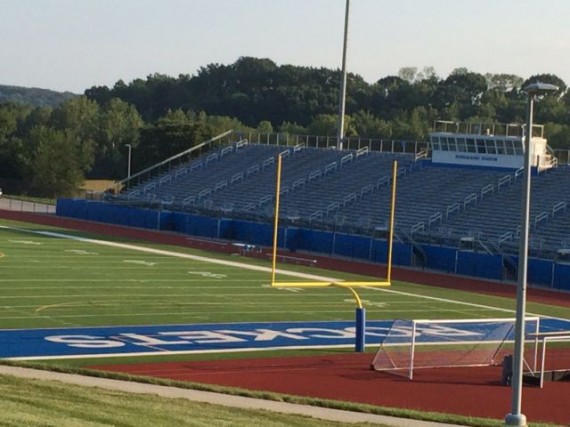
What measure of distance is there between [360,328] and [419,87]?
9420 centimetres

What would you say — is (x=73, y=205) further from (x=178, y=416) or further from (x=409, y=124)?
(x=178, y=416)

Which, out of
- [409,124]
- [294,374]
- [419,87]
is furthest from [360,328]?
[419,87]

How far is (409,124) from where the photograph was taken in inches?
3733

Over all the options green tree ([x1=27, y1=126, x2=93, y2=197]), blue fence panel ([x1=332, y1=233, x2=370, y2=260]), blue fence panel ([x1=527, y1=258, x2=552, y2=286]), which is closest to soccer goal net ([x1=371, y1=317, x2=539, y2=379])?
blue fence panel ([x1=527, y1=258, x2=552, y2=286])

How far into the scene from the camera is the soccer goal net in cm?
2081

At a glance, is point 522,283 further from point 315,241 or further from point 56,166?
point 56,166

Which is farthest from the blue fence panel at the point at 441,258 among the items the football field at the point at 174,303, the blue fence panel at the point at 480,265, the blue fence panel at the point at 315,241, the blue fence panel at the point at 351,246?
the football field at the point at 174,303

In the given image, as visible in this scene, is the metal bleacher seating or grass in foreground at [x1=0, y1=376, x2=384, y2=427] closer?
grass in foreground at [x1=0, y1=376, x2=384, y2=427]

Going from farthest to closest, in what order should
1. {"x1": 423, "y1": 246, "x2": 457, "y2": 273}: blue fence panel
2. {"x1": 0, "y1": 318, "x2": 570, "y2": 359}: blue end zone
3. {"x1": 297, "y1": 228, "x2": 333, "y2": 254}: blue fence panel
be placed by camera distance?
1. {"x1": 297, "y1": 228, "x2": 333, "y2": 254}: blue fence panel
2. {"x1": 423, "y1": 246, "x2": 457, "y2": 273}: blue fence panel
3. {"x1": 0, "y1": 318, "x2": 570, "y2": 359}: blue end zone

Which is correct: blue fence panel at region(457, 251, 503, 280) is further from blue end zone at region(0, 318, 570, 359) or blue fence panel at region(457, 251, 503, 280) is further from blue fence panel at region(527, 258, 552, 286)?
blue end zone at region(0, 318, 570, 359)

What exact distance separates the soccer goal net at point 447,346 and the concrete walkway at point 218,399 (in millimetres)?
4453

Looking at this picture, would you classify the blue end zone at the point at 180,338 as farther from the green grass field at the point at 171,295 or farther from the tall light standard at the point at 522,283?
the tall light standard at the point at 522,283

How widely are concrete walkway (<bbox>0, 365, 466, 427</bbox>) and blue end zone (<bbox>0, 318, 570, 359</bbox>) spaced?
2232mm

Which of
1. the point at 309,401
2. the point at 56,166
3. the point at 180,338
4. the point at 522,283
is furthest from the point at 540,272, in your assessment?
the point at 56,166
